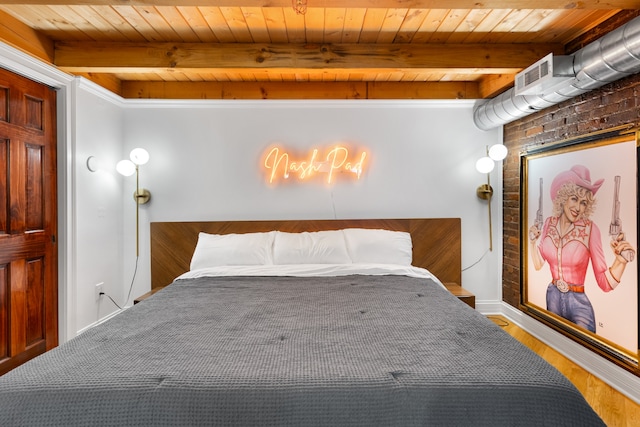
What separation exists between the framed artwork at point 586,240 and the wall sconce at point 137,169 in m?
3.42

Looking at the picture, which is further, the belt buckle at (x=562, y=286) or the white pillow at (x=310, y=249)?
the white pillow at (x=310, y=249)

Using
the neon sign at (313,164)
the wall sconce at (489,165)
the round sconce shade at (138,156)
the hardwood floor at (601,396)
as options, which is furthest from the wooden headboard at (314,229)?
the hardwood floor at (601,396)

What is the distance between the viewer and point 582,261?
2729 millimetres

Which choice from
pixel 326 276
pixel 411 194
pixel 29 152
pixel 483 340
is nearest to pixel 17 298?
pixel 29 152

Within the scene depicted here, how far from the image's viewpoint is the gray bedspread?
122 cm

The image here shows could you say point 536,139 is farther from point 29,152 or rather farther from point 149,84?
point 29,152

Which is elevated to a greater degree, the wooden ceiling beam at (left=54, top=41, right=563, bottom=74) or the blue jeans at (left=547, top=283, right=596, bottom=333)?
the wooden ceiling beam at (left=54, top=41, right=563, bottom=74)

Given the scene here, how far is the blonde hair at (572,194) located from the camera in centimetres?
261

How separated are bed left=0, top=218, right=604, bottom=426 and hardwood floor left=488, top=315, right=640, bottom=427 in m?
0.94

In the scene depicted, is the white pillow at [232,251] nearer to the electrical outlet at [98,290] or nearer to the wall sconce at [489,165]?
the electrical outlet at [98,290]

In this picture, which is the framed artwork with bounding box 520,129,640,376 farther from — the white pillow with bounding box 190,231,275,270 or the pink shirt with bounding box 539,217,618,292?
the white pillow with bounding box 190,231,275,270

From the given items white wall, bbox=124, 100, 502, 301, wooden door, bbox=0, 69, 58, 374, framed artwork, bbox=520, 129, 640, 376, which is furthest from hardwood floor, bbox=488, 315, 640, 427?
wooden door, bbox=0, 69, 58, 374

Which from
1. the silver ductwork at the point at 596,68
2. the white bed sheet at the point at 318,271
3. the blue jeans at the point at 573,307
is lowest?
A: the blue jeans at the point at 573,307

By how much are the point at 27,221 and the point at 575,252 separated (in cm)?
383
